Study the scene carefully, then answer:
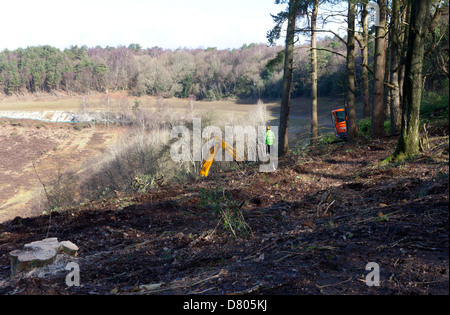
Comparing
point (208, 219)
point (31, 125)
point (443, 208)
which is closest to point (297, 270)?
point (443, 208)

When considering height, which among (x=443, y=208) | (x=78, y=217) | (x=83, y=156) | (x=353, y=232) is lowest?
(x=83, y=156)

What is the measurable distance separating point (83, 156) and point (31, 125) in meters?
6.53

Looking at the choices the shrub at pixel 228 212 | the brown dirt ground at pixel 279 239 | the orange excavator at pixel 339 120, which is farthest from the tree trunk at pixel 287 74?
the shrub at pixel 228 212

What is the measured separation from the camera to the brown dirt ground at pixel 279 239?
3432 mm

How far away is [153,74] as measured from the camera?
59.1 metres

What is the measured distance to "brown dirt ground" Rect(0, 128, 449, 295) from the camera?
3.43 metres

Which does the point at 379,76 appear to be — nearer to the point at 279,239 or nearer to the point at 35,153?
the point at 279,239

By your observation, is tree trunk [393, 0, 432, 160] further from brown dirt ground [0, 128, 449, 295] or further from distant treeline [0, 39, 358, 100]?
distant treeline [0, 39, 358, 100]

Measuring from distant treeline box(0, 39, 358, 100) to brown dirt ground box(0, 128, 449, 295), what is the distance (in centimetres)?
4106

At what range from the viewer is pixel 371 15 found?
14.9 meters

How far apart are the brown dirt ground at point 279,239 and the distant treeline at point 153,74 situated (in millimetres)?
41056
